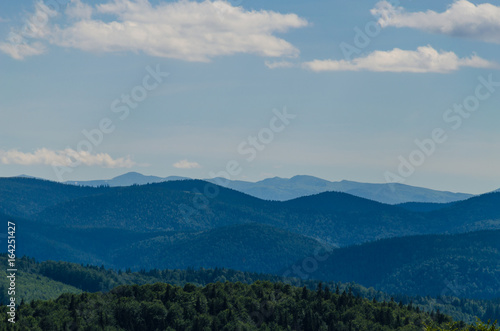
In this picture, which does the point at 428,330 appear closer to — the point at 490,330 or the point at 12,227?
the point at 490,330

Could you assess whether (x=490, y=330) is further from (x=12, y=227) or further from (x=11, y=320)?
(x=11, y=320)

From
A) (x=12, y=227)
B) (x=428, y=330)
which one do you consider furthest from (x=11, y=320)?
(x=428, y=330)

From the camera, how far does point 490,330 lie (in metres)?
107

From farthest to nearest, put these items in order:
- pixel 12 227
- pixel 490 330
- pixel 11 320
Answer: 1. pixel 11 320
2. pixel 12 227
3. pixel 490 330

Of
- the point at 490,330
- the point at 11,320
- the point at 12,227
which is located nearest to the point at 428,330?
the point at 490,330

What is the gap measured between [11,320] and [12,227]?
42680 millimetres

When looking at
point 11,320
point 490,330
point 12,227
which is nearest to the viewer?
point 490,330

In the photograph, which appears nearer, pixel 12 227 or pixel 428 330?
pixel 428 330

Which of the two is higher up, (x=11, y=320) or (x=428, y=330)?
(x=428, y=330)

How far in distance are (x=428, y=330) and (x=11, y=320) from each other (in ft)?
421

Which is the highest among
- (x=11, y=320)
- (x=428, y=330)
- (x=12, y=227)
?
(x=12, y=227)

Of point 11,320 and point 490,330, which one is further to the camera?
point 11,320

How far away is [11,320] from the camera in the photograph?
199375mm

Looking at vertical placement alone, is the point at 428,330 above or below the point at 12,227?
below
